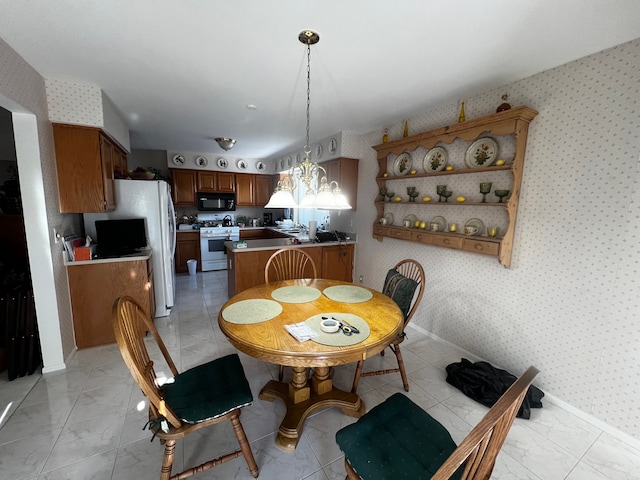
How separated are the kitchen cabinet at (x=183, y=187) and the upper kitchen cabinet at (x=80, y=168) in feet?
9.03

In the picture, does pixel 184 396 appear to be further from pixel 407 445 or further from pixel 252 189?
pixel 252 189

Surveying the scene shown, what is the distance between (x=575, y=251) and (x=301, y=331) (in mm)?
1938

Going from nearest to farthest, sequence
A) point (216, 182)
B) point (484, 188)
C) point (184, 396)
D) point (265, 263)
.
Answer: point (184, 396) → point (484, 188) → point (265, 263) → point (216, 182)

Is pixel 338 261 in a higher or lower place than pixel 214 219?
lower

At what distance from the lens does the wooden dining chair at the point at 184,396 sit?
1.11m

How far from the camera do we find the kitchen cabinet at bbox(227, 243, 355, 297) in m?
3.33

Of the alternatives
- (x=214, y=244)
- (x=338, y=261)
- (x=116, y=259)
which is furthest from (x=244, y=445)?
(x=214, y=244)

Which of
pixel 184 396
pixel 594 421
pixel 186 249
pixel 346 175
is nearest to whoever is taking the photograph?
pixel 184 396

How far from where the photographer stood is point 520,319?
2158 mm

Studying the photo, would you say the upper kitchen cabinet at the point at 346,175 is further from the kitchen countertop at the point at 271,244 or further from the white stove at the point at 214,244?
the white stove at the point at 214,244

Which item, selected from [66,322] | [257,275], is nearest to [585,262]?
[257,275]

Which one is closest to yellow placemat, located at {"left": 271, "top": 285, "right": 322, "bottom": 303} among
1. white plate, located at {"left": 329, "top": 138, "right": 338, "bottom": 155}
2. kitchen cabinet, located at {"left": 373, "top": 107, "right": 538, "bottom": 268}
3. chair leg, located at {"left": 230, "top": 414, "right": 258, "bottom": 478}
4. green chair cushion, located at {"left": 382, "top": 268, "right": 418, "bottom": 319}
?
green chair cushion, located at {"left": 382, "top": 268, "right": 418, "bottom": 319}

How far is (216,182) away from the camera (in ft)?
18.2

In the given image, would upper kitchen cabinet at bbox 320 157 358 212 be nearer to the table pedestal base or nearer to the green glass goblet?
the green glass goblet
